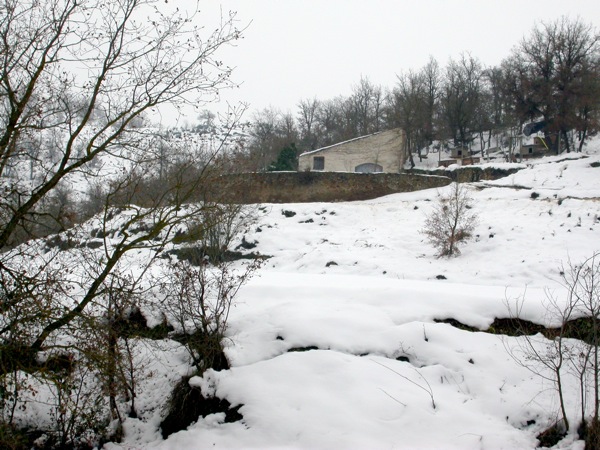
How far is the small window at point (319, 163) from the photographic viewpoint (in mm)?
31609

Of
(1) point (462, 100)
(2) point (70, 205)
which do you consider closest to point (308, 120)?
(1) point (462, 100)

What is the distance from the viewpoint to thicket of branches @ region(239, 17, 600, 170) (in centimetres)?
2908

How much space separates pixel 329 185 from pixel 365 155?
6253 mm

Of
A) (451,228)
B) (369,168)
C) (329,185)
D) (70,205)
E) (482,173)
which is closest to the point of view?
(70,205)

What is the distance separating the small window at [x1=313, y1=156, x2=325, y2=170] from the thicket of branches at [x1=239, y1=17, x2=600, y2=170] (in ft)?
12.5

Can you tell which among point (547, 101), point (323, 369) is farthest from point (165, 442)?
point (547, 101)

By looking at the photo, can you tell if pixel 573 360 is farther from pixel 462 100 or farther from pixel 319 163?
pixel 462 100

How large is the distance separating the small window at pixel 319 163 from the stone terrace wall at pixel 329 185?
4.94 metres

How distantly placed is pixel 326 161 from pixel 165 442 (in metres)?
25.9

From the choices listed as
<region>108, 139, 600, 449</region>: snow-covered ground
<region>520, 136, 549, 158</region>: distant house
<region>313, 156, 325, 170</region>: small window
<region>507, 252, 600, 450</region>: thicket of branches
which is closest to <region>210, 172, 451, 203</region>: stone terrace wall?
<region>313, 156, 325, 170</region>: small window

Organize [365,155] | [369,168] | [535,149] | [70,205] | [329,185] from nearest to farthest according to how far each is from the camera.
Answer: [70,205], [329,185], [365,155], [369,168], [535,149]

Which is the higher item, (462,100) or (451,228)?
(462,100)

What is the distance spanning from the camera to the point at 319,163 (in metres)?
31.8

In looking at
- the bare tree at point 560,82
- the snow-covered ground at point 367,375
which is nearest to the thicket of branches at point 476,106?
the bare tree at point 560,82
